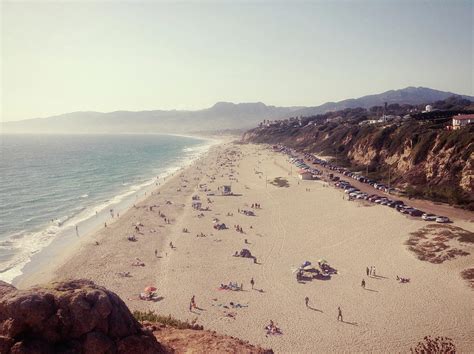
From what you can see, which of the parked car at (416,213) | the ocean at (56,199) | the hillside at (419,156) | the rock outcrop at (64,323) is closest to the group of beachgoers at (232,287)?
the rock outcrop at (64,323)

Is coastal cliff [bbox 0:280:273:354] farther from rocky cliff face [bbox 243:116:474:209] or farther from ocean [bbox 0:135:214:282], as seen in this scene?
rocky cliff face [bbox 243:116:474:209]

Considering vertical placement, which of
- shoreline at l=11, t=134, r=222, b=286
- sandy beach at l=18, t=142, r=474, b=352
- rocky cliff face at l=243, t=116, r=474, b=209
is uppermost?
rocky cliff face at l=243, t=116, r=474, b=209

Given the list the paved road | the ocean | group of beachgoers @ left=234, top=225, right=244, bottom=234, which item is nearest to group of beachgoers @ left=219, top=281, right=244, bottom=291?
group of beachgoers @ left=234, top=225, right=244, bottom=234

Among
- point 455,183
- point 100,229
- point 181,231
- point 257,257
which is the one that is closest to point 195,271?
point 257,257

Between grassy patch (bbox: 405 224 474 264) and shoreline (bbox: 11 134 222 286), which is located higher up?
grassy patch (bbox: 405 224 474 264)

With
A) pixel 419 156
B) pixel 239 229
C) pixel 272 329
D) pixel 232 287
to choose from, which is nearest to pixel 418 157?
pixel 419 156

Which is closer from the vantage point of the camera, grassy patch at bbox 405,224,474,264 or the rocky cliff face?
grassy patch at bbox 405,224,474,264

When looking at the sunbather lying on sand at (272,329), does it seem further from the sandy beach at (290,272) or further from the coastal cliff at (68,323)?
the coastal cliff at (68,323)

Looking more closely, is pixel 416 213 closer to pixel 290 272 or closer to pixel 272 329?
pixel 290 272
